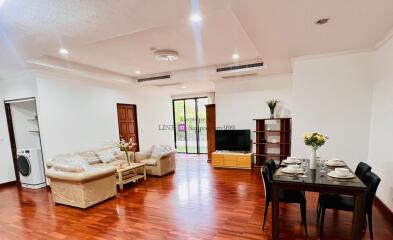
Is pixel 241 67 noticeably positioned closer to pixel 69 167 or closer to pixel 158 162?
pixel 158 162

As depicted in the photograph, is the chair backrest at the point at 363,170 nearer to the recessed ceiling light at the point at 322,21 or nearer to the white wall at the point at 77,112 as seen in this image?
the recessed ceiling light at the point at 322,21

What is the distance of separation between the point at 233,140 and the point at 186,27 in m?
4.04

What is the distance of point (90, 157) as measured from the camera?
5277 millimetres

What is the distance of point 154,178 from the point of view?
5.42 m

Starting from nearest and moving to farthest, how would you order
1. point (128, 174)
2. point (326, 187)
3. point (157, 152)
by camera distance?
point (326, 187), point (128, 174), point (157, 152)

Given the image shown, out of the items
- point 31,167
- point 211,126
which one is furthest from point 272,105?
point 31,167

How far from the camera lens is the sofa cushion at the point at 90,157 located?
16.9 ft

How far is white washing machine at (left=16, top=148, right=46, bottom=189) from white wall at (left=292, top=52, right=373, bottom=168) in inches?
239

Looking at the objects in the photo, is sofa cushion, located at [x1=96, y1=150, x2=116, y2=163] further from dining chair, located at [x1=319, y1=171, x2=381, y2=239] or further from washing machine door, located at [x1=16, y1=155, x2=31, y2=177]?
Answer: dining chair, located at [x1=319, y1=171, x2=381, y2=239]

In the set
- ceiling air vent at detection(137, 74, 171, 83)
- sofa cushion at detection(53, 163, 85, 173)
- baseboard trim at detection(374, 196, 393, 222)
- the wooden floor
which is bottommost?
the wooden floor

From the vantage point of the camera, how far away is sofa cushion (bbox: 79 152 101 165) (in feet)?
16.9

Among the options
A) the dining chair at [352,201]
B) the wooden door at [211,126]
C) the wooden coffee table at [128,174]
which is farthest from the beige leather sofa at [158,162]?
the dining chair at [352,201]

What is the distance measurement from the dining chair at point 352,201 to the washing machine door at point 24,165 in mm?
6092

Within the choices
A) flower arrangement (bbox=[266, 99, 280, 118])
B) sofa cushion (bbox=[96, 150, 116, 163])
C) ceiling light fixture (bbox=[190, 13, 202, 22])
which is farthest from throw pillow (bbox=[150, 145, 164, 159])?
ceiling light fixture (bbox=[190, 13, 202, 22])
